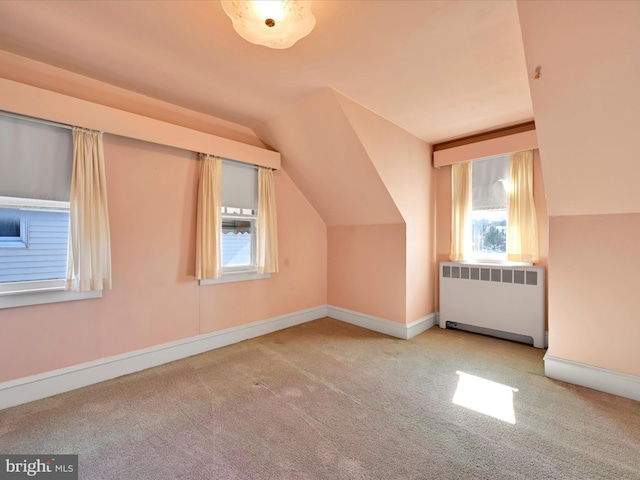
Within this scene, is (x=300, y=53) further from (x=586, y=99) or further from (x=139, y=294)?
(x=139, y=294)

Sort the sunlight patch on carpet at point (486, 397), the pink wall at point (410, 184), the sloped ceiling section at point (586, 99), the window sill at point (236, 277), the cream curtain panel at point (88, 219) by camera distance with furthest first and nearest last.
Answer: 1. the window sill at point (236, 277)
2. the pink wall at point (410, 184)
3. the cream curtain panel at point (88, 219)
4. the sunlight patch on carpet at point (486, 397)
5. the sloped ceiling section at point (586, 99)

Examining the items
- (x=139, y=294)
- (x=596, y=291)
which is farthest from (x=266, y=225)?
(x=596, y=291)

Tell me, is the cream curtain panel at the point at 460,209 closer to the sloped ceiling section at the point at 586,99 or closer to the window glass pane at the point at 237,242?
the sloped ceiling section at the point at 586,99

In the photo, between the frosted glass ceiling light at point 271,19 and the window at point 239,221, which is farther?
the window at point 239,221

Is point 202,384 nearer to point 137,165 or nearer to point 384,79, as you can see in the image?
point 137,165

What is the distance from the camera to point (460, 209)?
11.7 feet

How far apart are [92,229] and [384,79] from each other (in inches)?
109

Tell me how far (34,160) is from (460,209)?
4.41 metres

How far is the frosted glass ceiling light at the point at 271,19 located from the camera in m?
1.30

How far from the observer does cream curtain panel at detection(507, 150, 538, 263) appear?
10.1 ft

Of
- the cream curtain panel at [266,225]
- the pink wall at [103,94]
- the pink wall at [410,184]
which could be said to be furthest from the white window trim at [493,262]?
the pink wall at [103,94]

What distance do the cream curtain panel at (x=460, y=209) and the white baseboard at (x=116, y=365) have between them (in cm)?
271

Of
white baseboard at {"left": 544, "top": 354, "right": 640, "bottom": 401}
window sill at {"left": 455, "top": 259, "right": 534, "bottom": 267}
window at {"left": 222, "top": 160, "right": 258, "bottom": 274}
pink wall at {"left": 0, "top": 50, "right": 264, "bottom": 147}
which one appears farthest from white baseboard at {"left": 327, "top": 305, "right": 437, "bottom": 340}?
pink wall at {"left": 0, "top": 50, "right": 264, "bottom": 147}

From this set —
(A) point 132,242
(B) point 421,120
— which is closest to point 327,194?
(B) point 421,120
